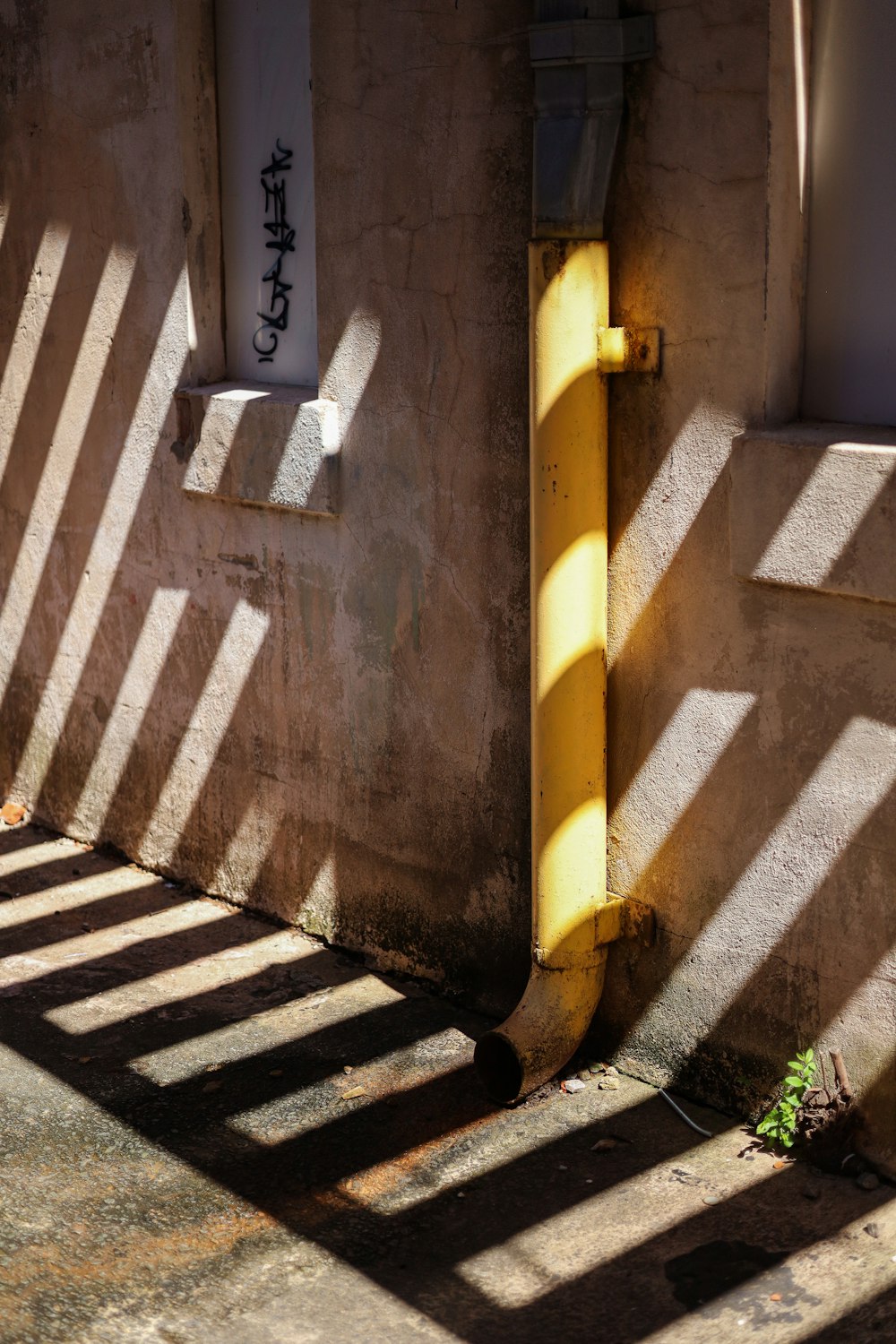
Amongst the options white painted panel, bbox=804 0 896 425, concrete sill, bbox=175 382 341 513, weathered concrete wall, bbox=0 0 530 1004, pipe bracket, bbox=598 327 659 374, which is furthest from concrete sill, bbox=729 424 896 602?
concrete sill, bbox=175 382 341 513

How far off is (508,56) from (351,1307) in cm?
346

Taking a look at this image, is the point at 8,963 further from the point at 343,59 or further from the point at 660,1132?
the point at 343,59

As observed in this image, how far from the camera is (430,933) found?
5586 mm

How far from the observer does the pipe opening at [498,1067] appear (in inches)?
189

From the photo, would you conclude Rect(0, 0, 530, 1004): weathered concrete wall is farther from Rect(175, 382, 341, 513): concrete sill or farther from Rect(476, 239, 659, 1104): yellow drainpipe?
Rect(476, 239, 659, 1104): yellow drainpipe

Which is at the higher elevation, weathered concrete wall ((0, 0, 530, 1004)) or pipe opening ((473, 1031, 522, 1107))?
weathered concrete wall ((0, 0, 530, 1004))

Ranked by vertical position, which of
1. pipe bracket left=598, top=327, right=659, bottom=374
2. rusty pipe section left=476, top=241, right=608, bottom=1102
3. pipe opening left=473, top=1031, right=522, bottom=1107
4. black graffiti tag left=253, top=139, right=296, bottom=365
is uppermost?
black graffiti tag left=253, top=139, right=296, bottom=365

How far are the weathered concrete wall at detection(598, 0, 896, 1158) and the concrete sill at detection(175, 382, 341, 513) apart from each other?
1299 millimetres

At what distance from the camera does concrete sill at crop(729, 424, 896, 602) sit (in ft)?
13.0

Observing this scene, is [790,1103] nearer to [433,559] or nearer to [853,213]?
[433,559]

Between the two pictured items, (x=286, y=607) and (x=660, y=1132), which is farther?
(x=286, y=607)

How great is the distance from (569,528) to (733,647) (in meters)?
0.58

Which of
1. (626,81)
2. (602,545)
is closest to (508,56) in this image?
(626,81)

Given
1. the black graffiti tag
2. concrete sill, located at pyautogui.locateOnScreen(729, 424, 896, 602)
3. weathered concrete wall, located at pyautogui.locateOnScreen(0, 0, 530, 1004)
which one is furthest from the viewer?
the black graffiti tag
